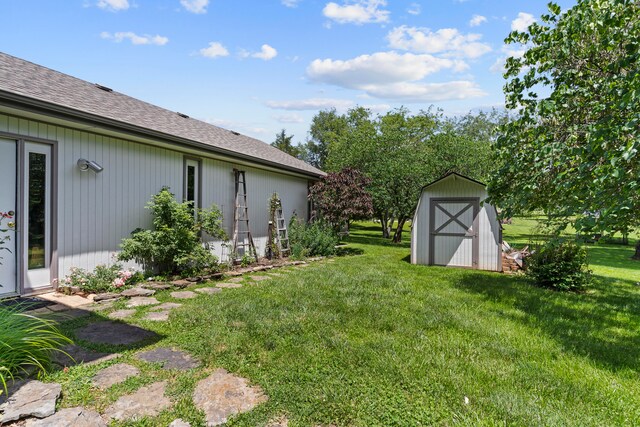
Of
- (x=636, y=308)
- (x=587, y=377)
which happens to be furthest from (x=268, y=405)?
(x=636, y=308)

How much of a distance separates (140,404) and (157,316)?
1.96m

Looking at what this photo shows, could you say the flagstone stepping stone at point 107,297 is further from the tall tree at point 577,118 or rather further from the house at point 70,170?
the tall tree at point 577,118

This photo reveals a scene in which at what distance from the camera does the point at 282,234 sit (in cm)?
1030

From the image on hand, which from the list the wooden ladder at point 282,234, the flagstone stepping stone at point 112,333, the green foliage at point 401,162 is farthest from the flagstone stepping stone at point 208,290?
the green foliage at point 401,162

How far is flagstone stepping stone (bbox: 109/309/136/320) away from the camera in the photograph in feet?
12.9

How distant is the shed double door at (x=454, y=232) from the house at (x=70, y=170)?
597cm

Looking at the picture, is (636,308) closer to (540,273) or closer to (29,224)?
(540,273)

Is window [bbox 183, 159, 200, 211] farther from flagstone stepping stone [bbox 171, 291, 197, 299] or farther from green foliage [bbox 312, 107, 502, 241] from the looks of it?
green foliage [bbox 312, 107, 502, 241]

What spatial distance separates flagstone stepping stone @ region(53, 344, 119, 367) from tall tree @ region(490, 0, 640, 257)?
5.07 m

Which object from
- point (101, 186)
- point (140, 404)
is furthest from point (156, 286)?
point (140, 404)

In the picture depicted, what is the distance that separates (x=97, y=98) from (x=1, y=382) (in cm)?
563

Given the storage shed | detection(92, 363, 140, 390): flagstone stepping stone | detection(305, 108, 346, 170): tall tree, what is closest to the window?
detection(92, 363, 140, 390): flagstone stepping stone

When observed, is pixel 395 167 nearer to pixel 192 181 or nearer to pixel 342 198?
pixel 342 198

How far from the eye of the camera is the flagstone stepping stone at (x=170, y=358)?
2.78 metres
